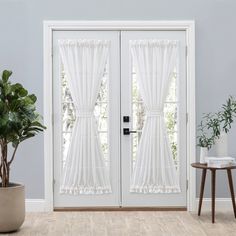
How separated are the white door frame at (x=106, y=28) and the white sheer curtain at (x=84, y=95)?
0.17m

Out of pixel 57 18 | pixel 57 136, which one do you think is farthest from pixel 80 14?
pixel 57 136

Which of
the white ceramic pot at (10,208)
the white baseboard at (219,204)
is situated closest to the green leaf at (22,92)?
the white ceramic pot at (10,208)

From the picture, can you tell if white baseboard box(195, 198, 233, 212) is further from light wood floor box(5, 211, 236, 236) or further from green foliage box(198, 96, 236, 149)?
green foliage box(198, 96, 236, 149)

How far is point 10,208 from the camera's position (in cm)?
518

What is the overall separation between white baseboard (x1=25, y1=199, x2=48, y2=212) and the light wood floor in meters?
0.14

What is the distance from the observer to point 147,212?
6.25 meters

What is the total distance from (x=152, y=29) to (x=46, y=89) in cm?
137

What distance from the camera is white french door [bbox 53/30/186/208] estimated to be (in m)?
6.28

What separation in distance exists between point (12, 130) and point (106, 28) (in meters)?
1.75

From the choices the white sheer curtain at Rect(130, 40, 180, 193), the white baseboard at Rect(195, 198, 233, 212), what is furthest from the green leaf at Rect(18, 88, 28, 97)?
the white baseboard at Rect(195, 198, 233, 212)

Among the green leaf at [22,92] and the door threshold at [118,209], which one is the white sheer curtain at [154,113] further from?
the green leaf at [22,92]

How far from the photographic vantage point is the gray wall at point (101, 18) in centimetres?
623

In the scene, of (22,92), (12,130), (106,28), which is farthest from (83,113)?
(12,130)

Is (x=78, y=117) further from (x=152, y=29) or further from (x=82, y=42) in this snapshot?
(x=152, y=29)
